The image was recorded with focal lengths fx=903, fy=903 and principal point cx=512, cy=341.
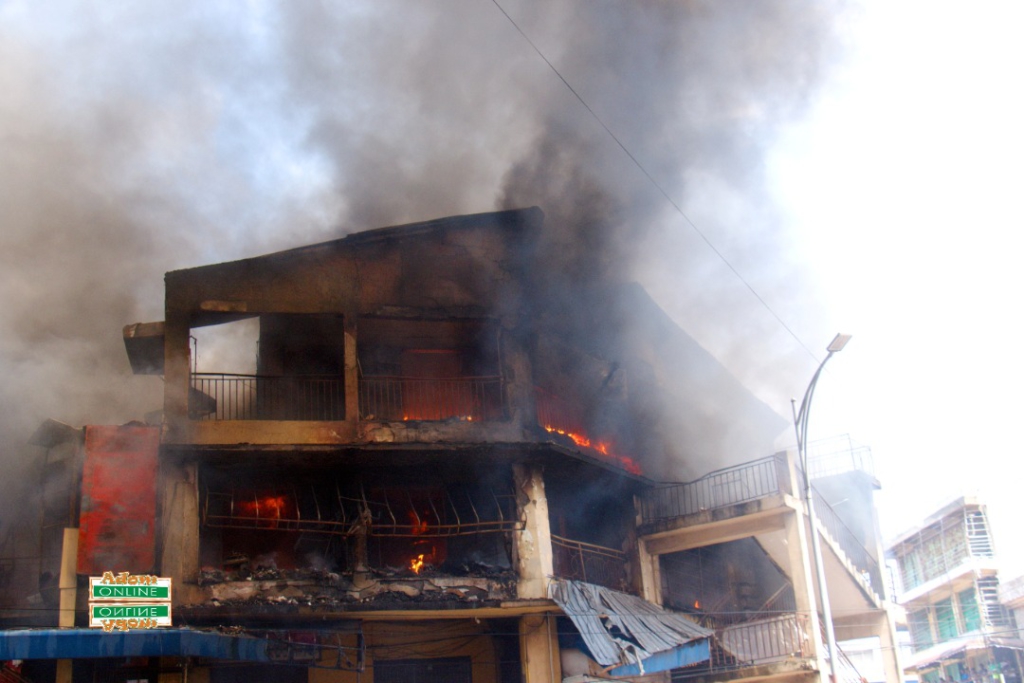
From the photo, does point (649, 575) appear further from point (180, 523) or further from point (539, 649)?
point (180, 523)

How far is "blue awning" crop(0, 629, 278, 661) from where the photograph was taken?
11.7 meters

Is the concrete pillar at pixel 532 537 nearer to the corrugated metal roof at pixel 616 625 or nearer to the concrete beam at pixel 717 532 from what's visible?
the corrugated metal roof at pixel 616 625

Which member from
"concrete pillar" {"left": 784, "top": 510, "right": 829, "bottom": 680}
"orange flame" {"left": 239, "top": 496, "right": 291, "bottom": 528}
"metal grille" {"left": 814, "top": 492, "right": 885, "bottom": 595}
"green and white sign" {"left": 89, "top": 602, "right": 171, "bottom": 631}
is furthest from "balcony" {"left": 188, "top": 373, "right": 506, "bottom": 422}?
"metal grille" {"left": 814, "top": 492, "right": 885, "bottom": 595}

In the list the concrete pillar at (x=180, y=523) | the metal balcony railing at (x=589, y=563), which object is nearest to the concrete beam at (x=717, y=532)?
the metal balcony railing at (x=589, y=563)

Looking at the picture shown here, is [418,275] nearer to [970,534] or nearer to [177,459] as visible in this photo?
[177,459]

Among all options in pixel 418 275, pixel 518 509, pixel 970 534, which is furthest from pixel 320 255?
pixel 970 534

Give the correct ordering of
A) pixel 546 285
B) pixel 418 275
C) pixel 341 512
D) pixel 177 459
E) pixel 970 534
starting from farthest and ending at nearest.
Result: pixel 970 534 < pixel 546 285 < pixel 418 275 < pixel 341 512 < pixel 177 459

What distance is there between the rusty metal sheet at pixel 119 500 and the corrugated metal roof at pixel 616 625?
7.21m

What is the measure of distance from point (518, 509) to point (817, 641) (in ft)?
21.2

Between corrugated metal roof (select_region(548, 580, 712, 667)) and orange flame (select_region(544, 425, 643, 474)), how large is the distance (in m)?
3.30

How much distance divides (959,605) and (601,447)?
73.5ft

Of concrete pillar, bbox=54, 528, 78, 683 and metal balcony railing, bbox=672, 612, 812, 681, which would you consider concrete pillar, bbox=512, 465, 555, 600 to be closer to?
metal balcony railing, bbox=672, 612, 812, 681

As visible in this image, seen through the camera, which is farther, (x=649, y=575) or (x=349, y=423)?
(x=649, y=575)

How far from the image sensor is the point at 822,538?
19312mm
